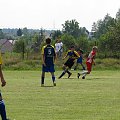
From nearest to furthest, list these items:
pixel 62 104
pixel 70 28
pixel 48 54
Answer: pixel 62 104 < pixel 48 54 < pixel 70 28

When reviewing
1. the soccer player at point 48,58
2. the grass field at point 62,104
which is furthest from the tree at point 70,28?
the grass field at point 62,104

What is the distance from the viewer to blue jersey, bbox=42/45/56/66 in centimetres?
2120

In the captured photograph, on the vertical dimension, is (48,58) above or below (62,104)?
above

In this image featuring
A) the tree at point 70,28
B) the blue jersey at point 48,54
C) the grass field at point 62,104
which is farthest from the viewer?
the tree at point 70,28

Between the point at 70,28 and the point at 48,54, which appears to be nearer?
the point at 48,54

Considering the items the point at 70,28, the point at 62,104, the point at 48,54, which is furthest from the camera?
the point at 70,28

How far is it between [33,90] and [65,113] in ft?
21.0

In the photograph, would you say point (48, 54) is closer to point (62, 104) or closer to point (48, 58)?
point (48, 58)

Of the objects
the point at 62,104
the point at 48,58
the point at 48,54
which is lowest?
the point at 62,104

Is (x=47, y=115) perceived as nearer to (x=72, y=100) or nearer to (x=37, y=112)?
(x=37, y=112)

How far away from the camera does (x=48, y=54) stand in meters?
21.3

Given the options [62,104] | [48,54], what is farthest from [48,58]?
[62,104]

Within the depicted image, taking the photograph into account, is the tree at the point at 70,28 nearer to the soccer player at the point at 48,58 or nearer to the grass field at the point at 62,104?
the soccer player at the point at 48,58

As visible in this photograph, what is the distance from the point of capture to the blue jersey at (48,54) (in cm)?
2120
